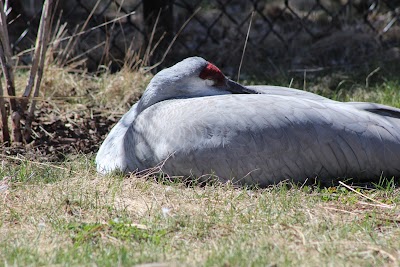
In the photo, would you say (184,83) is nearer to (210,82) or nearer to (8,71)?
(210,82)

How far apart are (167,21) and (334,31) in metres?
1.60

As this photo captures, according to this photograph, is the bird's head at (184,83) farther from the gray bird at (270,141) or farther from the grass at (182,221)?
the grass at (182,221)

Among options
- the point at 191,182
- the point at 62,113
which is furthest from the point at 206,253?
the point at 62,113

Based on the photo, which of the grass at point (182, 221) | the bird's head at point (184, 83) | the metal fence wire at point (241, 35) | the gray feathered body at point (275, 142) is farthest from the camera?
the metal fence wire at point (241, 35)

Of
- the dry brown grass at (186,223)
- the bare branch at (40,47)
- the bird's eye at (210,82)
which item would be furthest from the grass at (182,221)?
the bird's eye at (210,82)

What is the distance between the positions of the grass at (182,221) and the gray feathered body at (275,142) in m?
0.09

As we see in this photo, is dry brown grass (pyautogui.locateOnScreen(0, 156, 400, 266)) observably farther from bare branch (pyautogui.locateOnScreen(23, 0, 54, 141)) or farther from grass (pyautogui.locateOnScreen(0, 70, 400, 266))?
Answer: bare branch (pyautogui.locateOnScreen(23, 0, 54, 141))

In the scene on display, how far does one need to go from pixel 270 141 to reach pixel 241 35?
11.3 ft

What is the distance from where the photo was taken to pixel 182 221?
10.6 feet

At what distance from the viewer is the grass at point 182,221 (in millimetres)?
2840

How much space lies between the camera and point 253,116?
3818 millimetres

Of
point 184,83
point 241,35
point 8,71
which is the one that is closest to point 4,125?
point 8,71

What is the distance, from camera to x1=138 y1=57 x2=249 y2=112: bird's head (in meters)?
4.32

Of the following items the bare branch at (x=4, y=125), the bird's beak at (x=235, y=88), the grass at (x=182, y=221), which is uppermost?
the bird's beak at (x=235, y=88)
